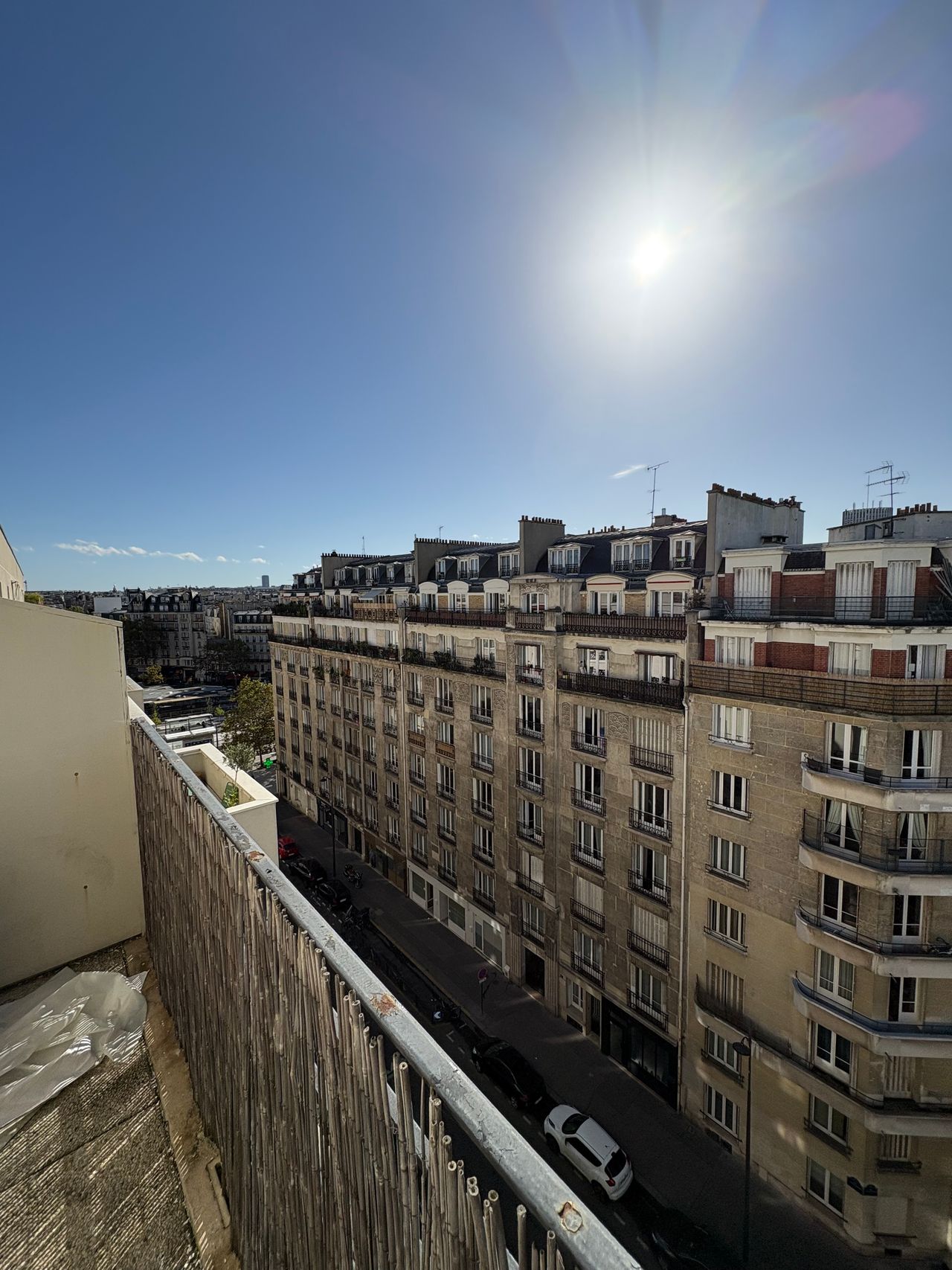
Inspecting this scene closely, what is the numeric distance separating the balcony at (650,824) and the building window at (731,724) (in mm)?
3646

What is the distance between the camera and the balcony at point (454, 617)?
2680 cm

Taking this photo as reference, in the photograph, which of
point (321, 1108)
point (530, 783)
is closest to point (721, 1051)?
point (530, 783)

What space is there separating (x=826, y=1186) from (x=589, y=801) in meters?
12.1

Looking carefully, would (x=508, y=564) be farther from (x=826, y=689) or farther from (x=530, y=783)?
(x=826, y=689)

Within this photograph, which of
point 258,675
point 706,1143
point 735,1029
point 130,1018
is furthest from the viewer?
point 258,675

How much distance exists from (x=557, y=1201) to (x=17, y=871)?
779cm

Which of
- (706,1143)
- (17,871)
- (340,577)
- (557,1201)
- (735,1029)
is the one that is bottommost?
(706,1143)

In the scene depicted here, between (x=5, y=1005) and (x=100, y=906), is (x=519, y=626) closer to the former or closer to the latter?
(x=100, y=906)

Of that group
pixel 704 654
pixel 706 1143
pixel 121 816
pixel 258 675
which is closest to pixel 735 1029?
pixel 706 1143

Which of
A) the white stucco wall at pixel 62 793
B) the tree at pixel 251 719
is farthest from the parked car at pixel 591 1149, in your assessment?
the tree at pixel 251 719

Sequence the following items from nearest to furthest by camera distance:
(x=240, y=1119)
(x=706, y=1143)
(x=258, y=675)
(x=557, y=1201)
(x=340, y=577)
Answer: (x=557, y=1201) < (x=240, y=1119) < (x=706, y=1143) < (x=340, y=577) < (x=258, y=675)

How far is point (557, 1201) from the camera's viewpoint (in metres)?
1.96

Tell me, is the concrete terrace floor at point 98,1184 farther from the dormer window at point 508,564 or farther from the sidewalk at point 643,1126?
the dormer window at point 508,564

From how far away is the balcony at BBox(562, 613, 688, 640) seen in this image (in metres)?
19.4
